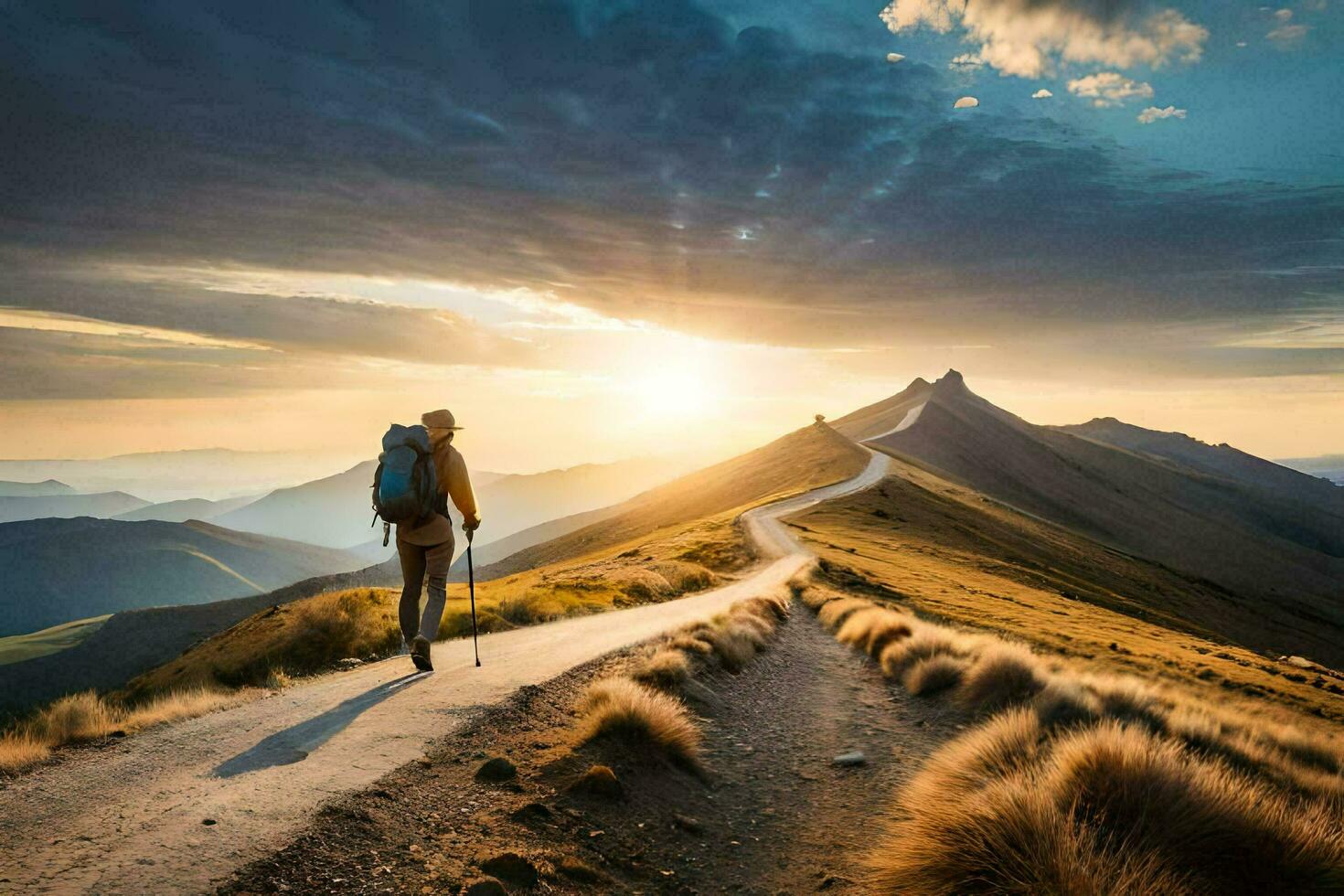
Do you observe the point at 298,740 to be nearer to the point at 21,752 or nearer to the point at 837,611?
the point at 21,752

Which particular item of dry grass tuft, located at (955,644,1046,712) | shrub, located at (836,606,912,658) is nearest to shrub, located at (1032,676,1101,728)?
dry grass tuft, located at (955,644,1046,712)

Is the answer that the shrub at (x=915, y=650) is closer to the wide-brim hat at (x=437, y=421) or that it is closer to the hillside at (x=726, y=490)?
the wide-brim hat at (x=437, y=421)

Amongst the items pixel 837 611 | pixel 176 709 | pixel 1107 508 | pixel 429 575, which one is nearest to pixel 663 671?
pixel 429 575

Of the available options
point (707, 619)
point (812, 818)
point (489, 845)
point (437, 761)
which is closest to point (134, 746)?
point (437, 761)

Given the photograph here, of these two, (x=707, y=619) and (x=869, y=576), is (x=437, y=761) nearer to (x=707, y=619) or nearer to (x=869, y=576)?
(x=707, y=619)

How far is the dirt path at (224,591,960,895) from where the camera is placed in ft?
17.3

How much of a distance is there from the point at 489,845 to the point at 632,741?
3.04 m

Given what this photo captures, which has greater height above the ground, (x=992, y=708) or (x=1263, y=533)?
(x=992, y=708)

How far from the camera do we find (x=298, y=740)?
7668 mm

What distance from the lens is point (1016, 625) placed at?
1240 inches

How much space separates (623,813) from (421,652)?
5.59m

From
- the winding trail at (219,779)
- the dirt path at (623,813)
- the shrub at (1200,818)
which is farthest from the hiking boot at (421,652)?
the shrub at (1200,818)

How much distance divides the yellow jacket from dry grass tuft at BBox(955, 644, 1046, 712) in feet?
30.1

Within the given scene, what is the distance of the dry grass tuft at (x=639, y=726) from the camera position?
28.2 feet
